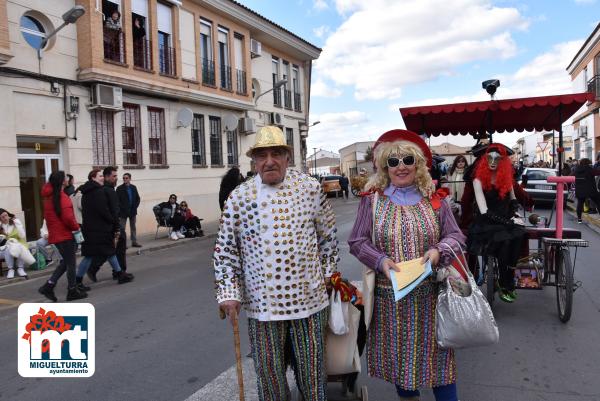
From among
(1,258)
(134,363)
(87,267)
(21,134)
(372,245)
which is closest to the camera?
(372,245)

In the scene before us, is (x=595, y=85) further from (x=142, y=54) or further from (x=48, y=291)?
(x=48, y=291)

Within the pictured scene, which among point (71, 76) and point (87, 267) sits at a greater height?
point (71, 76)

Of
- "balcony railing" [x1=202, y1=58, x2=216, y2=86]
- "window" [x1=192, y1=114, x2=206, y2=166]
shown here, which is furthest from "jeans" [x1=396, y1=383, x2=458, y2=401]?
"balcony railing" [x1=202, y1=58, x2=216, y2=86]

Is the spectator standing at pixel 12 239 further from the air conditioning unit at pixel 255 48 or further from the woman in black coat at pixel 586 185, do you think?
the air conditioning unit at pixel 255 48

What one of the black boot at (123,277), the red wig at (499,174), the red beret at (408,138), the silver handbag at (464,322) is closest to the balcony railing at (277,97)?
the black boot at (123,277)

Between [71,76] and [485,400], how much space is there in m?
12.9

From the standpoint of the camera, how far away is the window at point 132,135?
15.0 metres

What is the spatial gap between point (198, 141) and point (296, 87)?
9.74 m

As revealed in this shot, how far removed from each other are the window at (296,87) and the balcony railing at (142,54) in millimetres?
11432

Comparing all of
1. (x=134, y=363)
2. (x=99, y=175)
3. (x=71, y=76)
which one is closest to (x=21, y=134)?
(x=71, y=76)

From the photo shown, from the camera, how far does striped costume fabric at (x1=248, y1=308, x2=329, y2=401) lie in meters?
2.64

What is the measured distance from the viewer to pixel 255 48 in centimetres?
2175

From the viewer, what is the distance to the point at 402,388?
277cm

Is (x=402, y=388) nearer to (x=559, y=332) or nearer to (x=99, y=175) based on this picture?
(x=559, y=332)
